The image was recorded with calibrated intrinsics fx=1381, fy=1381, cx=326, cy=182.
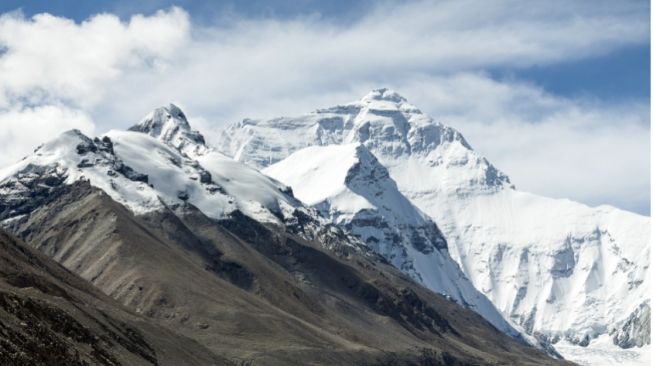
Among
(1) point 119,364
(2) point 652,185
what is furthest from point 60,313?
(2) point 652,185

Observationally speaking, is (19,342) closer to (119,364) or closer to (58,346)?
(58,346)

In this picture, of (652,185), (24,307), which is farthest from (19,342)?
(652,185)

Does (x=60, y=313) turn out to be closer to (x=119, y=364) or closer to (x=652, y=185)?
(x=119, y=364)

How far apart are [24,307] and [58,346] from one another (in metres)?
17.0

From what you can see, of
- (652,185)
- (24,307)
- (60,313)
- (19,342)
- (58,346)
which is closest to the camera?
(652,185)

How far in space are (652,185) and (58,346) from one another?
3847 inches

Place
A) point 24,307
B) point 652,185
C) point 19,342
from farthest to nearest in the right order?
1. point 24,307
2. point 19,342
3. point 652,185

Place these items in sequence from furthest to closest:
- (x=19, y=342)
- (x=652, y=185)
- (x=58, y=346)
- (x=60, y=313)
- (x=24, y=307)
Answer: (x=60, y=313), (x=24, y=307), (x=58, y=346), (x=19, y=342), (x=652, y=185)

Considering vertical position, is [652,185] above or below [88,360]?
above

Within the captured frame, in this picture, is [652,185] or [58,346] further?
[58,346]

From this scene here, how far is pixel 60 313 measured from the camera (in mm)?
199250

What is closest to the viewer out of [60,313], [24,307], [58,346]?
[58,346]

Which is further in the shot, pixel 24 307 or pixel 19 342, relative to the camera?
pixel 24 307

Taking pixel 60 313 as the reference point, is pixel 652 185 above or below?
above
